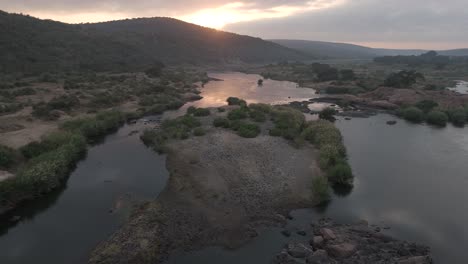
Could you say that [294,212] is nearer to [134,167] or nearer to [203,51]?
[134,167]

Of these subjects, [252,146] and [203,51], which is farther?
[203,51]

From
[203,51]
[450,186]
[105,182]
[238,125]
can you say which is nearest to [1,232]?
[105,182]

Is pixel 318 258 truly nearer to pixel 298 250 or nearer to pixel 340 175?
pixel 298 250

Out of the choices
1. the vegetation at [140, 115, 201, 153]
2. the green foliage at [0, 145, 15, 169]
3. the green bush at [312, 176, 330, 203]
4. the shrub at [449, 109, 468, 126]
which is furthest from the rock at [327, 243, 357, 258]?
Result: the shrub at [449, 109, 468, 126]

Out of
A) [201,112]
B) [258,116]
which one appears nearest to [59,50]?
[201,112]

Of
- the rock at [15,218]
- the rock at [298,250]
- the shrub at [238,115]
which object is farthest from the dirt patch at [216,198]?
the shrub at [238,115]

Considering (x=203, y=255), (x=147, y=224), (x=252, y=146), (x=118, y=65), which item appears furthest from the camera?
(x=118, y=65)
